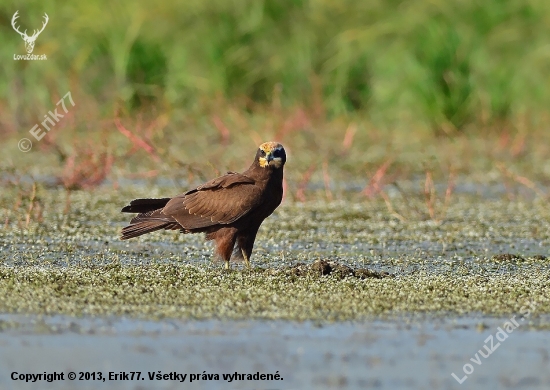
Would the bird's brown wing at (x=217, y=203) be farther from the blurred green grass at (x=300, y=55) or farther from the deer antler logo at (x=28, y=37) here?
the deer antler logo at (x=28, y=37)

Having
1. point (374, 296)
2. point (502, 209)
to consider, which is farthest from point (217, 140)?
point (374, 296)

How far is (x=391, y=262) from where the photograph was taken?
607 cm

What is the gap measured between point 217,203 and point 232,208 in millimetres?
102

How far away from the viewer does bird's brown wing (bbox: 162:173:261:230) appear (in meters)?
5.78

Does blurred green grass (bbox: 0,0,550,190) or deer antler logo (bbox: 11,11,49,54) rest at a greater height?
deer antler logo (bbox: 11,11,49,54)

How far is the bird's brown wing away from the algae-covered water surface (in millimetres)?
248

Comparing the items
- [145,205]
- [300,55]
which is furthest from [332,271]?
[300,55]

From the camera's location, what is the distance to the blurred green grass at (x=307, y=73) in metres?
10.9

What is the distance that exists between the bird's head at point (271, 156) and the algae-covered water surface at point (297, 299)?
1.81ft

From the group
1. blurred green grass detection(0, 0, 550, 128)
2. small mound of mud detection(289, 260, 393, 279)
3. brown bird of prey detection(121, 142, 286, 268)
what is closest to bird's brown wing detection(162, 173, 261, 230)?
brown bird of prey detection(121, 142, 286, 268)

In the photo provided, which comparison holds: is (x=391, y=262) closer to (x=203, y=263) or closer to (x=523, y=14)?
(x=203, y=263)

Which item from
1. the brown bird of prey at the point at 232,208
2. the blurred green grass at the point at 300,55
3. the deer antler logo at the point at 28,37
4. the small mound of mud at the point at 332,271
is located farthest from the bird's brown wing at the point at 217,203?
the deer antler logo at the point at 28,37

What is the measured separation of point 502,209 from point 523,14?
199 inches

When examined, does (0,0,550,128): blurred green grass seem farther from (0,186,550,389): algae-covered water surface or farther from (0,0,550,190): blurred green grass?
(0,186,550,389): algae-covered water surface
